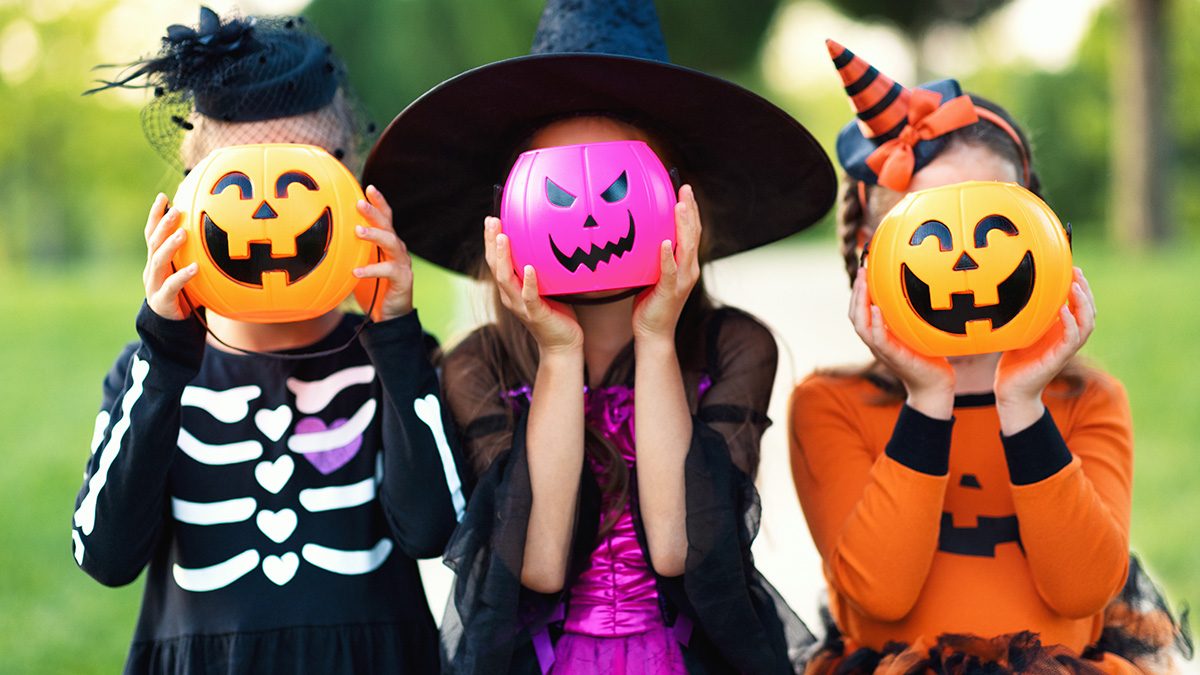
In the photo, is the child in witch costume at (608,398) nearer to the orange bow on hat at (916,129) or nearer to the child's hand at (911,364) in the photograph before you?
the orange bow on hat at (916,129)

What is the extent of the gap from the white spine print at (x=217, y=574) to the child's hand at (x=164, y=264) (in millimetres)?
635

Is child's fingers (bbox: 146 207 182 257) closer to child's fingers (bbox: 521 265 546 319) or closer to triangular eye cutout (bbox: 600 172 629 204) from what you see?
child's fingers (bbox: 521 265 546 319)

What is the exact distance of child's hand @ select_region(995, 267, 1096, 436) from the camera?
271 centimetres

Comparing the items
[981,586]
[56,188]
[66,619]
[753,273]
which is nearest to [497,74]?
[981,586]

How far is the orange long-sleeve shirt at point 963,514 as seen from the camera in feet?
9.21

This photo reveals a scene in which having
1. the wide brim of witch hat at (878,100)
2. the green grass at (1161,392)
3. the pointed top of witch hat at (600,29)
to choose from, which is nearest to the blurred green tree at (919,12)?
the green grass at (1161,392)

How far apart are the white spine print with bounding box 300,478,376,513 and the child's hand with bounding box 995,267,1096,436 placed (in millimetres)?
1608

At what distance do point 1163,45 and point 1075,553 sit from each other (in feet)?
56.3

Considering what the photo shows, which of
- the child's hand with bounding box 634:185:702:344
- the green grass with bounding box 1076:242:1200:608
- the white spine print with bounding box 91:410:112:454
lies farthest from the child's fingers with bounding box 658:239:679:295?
the green grass with bounding box 1076:242:1200:608

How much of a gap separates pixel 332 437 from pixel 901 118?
171 cm

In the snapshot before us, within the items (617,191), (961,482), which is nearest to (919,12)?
(961,482)

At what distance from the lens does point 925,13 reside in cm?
2958

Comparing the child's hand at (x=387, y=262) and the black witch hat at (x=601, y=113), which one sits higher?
the black witch hat at (x=601, y=113)

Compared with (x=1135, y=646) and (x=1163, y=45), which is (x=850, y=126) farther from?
(x=1163, y=45)
